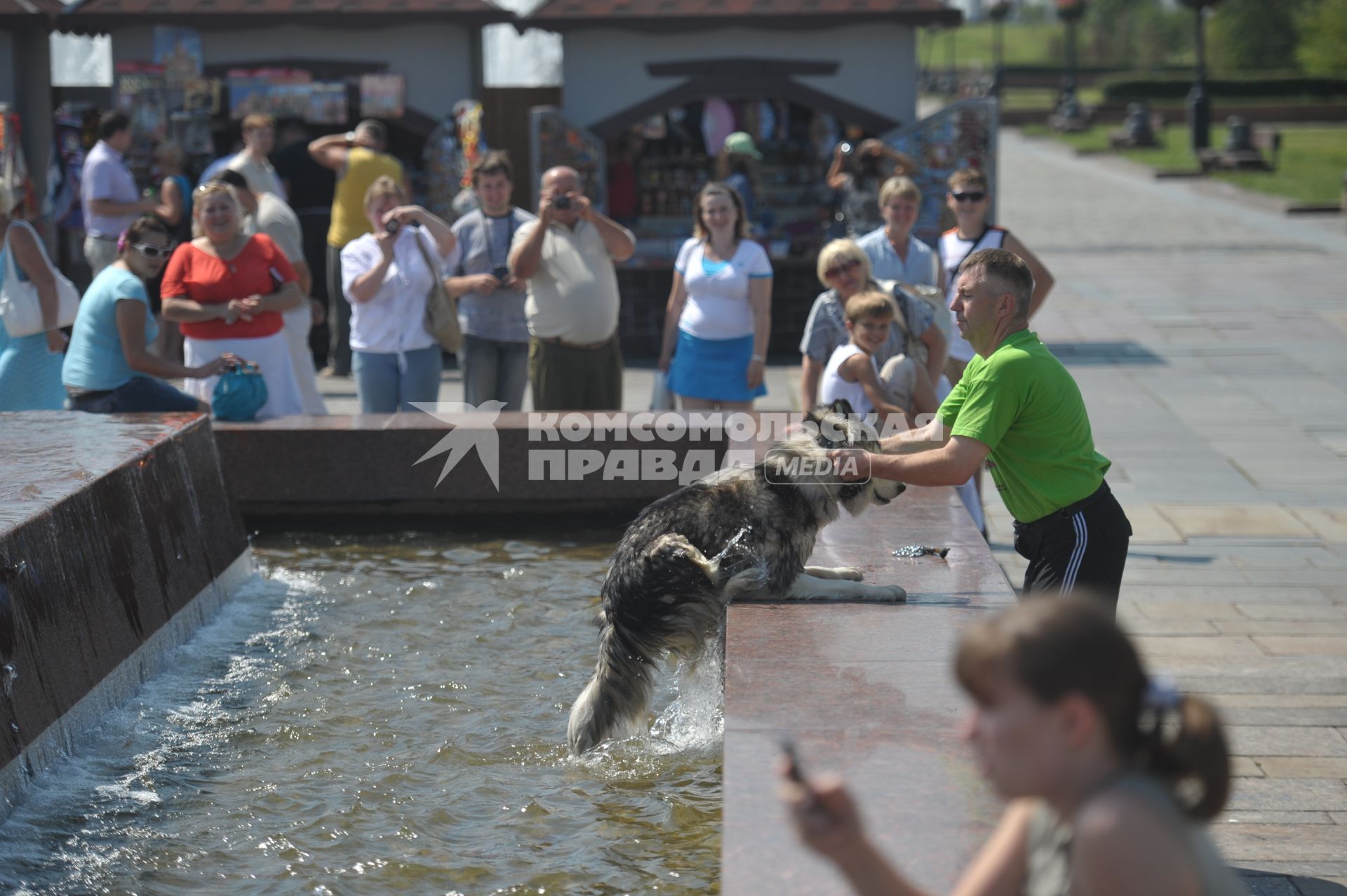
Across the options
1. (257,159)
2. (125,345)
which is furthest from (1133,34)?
(125,345)

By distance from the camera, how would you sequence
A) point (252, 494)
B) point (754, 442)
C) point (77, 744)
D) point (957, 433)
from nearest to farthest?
1. point (957, 433)
2. point (77, 744)
3. point (754, 442)
4. point (252, 494)

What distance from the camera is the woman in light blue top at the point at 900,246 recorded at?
8.77 m

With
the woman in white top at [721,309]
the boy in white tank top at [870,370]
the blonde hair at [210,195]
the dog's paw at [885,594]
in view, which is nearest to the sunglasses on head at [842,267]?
the boy in white tank top at [870,370]

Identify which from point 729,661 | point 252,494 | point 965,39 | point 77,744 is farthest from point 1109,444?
point 965,39

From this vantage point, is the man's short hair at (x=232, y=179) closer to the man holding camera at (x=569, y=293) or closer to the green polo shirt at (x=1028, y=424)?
the man holding camera at (x=569, y=293)

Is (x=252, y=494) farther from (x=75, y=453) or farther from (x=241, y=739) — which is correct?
(x=241, y=739)

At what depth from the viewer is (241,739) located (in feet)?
19.6

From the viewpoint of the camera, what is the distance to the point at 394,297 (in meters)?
9.40

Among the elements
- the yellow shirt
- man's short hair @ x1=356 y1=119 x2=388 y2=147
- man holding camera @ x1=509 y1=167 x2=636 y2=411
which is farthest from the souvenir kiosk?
man holding camera @ x1=509 y1=167 x2=636 y2=411

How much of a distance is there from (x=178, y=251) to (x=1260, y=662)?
6.31 metres

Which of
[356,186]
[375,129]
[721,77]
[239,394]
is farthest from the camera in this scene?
[721,77]

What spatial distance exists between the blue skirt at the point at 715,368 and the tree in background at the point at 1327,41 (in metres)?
55.0

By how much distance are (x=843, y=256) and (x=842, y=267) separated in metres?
0.06

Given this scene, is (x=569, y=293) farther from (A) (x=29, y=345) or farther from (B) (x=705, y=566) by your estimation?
(B) (x=705, y=566)
